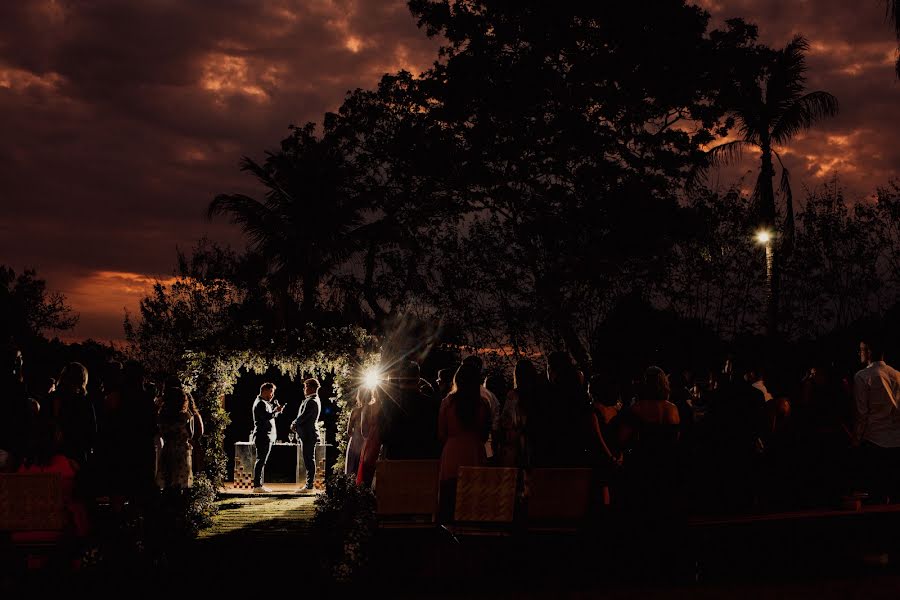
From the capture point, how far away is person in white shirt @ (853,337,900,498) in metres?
10.4

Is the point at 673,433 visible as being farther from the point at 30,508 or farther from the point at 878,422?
the point at 30,508

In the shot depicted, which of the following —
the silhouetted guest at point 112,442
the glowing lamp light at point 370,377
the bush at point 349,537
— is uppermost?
the glowing lamp light at point 370,377

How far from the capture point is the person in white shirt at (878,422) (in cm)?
1044

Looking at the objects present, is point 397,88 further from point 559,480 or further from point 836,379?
point 559,480

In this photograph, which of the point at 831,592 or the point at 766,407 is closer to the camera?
the point at 831,592

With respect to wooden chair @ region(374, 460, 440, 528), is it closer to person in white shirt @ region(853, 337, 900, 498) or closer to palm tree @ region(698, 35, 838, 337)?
person in white shirt @ region(853, 337, 900, 498)

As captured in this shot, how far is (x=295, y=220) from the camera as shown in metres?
31.1

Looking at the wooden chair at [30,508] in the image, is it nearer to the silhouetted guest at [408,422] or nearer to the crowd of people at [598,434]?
the crowd of people at [598,434]

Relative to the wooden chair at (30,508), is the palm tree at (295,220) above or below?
above

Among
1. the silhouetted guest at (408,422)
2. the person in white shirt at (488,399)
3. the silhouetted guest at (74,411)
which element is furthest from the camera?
the silhouetted guest at (74,411)

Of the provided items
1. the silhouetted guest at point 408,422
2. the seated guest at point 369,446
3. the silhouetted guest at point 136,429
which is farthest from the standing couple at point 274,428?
the silhouetted guest at point 408,422

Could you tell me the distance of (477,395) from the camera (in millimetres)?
8617

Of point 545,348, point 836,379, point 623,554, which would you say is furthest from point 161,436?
point 545,348

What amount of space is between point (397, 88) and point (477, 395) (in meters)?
17.1
